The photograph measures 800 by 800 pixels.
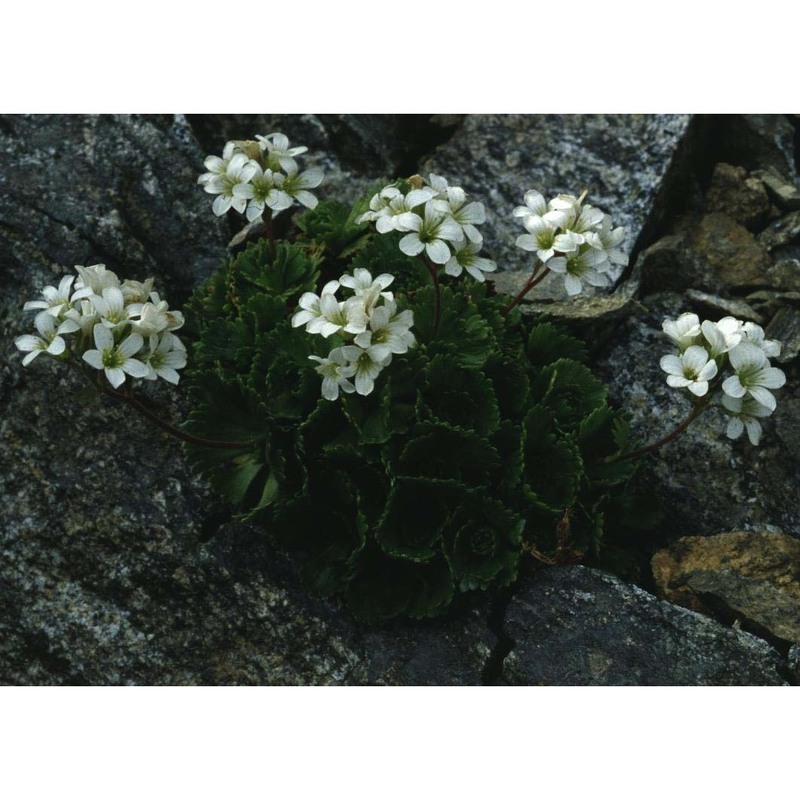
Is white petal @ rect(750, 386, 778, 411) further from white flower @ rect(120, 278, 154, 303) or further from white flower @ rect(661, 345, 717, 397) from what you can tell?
white flower @ rect(120, 278, 154, 303)

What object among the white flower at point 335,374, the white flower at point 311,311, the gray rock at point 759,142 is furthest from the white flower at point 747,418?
the gray rock at point 759,142

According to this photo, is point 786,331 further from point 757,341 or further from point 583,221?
point 583,221

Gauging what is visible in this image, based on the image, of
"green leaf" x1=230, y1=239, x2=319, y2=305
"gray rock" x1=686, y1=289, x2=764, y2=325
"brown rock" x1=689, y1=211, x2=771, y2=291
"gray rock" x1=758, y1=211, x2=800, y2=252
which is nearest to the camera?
"green leaf" x1=230, y1=239, x2=319, y2=305

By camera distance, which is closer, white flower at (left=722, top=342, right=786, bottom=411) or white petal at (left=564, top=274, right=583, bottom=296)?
white flower at (left=722, top=342, right=786, bottom=411)

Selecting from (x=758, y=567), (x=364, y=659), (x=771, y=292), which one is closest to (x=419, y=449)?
(x=364, y=659)

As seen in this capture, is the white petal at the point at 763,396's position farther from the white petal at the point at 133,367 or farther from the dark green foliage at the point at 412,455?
the white petal at the point at 133,367

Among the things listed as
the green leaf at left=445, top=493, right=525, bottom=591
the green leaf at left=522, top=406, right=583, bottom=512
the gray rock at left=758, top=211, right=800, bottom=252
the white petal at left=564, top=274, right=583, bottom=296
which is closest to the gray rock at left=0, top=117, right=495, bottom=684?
the green leaf at left=445, top=493, right=525, bottom=591

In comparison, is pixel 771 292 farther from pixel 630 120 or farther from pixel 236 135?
pixel 236 135
